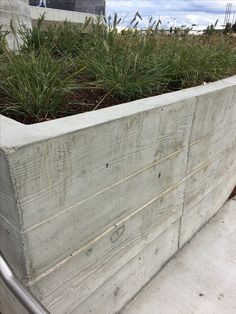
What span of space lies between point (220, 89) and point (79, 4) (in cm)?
2156

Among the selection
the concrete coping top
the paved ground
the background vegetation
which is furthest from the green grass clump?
the paved ground

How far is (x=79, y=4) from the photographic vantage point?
21.4m

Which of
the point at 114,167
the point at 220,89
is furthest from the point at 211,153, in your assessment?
the point at 114,167

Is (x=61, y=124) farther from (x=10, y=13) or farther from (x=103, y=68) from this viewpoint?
(x=10, y=13)

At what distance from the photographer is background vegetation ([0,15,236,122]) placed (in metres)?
1.71

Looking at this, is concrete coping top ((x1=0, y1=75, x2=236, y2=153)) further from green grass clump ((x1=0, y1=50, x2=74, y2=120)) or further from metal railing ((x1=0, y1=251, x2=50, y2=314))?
metal railing ((x1=0, y1=251, x2=50, y2=314))

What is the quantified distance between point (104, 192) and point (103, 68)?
0.96m

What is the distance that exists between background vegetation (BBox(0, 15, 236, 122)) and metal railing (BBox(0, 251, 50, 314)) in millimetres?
892

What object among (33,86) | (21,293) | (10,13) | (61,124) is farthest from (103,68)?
(10,13)

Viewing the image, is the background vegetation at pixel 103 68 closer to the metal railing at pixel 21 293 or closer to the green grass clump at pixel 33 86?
the green grass clump at pixel 33 86

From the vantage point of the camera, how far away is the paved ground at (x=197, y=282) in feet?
7.02

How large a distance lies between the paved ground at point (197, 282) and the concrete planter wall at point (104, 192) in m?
0.10

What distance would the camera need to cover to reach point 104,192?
1.59m

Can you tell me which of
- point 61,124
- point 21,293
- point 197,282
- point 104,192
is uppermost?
point 61,124
